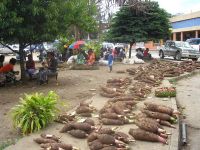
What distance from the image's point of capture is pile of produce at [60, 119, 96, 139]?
732cm

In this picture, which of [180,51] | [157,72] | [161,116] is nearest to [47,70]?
[157,72]

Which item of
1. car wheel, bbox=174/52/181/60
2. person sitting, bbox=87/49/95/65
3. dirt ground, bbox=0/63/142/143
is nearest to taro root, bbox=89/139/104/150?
dirt ground, bbox=0/63/142/143

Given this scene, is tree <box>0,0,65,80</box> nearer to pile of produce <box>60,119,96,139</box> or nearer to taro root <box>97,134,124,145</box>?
pile of produce <box>60,119,96,139</box>

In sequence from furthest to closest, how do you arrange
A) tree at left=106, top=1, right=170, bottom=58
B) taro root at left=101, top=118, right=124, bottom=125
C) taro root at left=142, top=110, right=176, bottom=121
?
tree at left=106, top=1, right=170, bottom=58 → taro root at left=142, top=110, right=176, bottom=121 → taro root at left=101, top=118, right=124, bottom=125

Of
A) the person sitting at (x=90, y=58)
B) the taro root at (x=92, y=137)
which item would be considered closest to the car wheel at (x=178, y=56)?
the person sitting at (x=90, y=58)

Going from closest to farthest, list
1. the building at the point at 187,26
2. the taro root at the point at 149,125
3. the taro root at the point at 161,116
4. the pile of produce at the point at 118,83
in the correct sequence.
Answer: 1. the taro root at the point at 149,125
2. the taro root at the point at 161,116
3. the pile of produce at the point at 118,83
4. the building at the point at 187,26


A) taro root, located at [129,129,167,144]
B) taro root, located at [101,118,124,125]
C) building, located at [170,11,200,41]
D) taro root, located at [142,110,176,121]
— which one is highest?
building, located at [170,11,200,41]

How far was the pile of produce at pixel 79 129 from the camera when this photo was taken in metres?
7.32

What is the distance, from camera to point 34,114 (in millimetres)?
Answer: 7836

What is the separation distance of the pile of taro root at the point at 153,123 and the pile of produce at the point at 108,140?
0.96ft

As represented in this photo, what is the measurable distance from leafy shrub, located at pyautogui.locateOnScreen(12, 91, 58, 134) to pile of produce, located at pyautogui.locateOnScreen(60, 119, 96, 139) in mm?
495

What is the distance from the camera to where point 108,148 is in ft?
21.0

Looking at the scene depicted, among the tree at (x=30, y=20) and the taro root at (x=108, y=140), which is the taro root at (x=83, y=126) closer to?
the taro root at (x=108, y=140)

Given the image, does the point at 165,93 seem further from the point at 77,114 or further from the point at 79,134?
the point at 79,134
